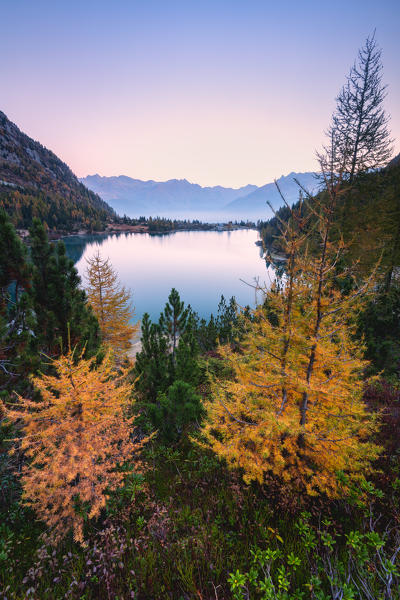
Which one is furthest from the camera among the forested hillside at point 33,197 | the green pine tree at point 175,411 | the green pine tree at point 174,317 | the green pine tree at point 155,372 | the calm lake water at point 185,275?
the forested hillside at point 33,197

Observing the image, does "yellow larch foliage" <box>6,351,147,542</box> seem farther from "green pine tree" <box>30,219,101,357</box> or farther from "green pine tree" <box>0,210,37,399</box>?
"green pine tree" <box>30,219,101,357</box>

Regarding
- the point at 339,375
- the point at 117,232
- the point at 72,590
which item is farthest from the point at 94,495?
the point at 117,232

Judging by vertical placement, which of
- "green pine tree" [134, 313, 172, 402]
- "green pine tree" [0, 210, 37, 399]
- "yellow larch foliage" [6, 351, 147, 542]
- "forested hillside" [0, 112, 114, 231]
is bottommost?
"green pine tree" [134, 313, 172, 402]

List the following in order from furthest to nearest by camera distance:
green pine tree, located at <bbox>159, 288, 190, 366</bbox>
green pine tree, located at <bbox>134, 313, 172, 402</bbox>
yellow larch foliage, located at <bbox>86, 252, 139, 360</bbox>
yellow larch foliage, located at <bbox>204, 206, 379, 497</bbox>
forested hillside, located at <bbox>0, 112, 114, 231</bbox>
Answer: forested hillside, located at <bbox>0, 112, 114, 231</bbox>, yellow larch foliage, located at <bbox>86, 252, 139, 360</bbox>, green pine tree, located at <bbox>159, 288, 190, 366</bbox>, green pine tree, located at <bbox>134, 313, 172, 402</bbox>, yellow larch foliage, located at <bbox>204, 206, 379, 497</bbox>

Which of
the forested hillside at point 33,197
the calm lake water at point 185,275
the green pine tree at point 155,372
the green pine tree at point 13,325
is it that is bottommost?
the calm lake water at point 185,275

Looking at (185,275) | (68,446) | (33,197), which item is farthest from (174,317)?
(33,197)

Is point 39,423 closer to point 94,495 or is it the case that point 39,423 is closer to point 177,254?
point 94,495

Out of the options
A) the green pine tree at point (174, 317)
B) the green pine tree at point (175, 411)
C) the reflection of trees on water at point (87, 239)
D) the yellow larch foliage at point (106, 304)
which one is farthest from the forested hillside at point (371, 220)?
the reflection of trees on water at point (87, 239)

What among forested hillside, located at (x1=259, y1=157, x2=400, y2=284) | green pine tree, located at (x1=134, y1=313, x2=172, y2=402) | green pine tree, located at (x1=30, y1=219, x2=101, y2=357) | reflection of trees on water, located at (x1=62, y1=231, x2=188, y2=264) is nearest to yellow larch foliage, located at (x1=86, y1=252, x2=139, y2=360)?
green pine tree, located at (x1=134, y1=313, x2=172, y2=402)

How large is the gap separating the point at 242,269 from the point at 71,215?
109 meters

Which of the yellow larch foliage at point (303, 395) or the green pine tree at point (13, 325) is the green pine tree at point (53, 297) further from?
the yellow larch foliage at point (303, 395)

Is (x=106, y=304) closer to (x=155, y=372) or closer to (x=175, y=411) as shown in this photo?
(x=155, y=372)

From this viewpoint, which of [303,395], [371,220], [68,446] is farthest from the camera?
[371,220]

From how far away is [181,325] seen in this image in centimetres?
1367
